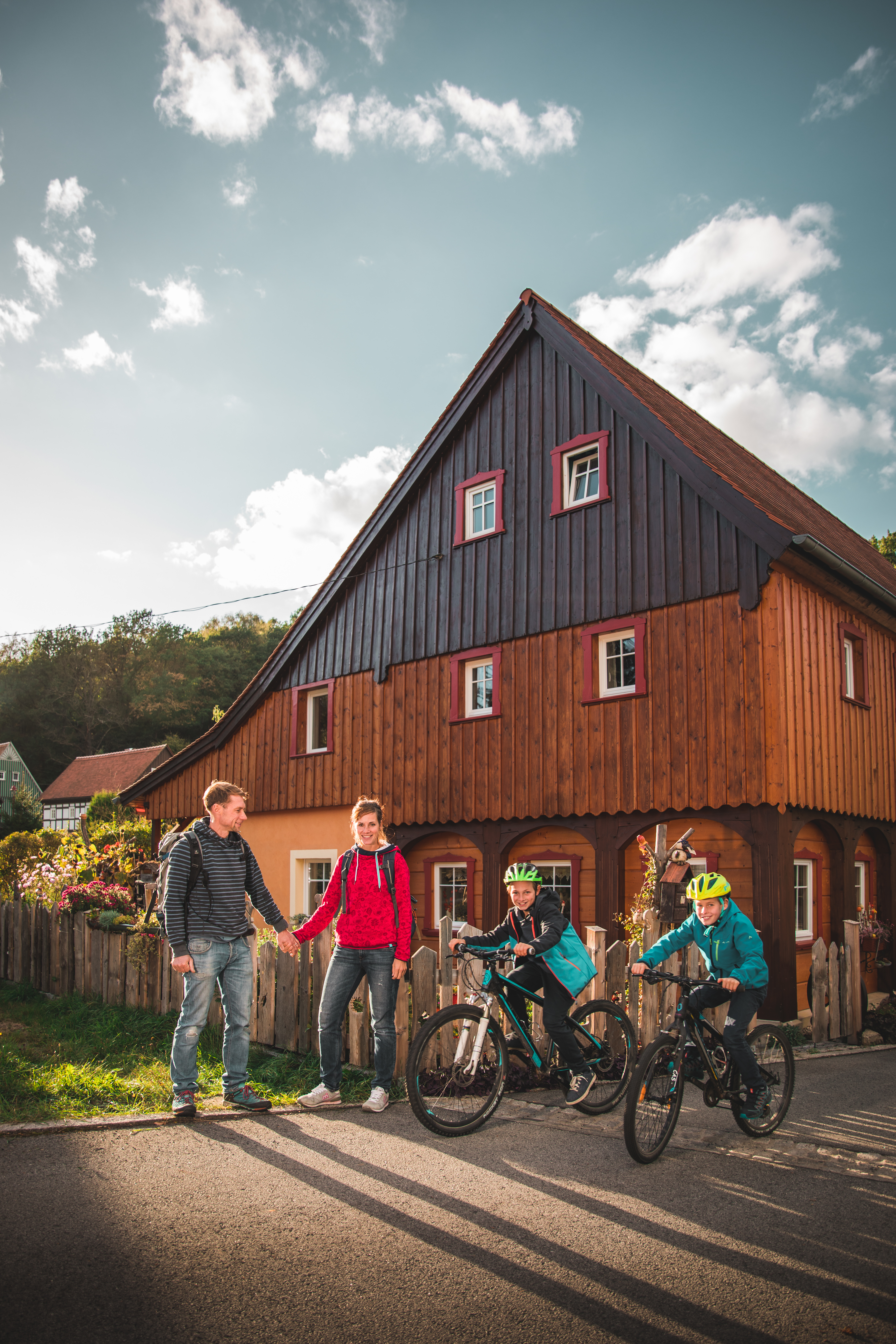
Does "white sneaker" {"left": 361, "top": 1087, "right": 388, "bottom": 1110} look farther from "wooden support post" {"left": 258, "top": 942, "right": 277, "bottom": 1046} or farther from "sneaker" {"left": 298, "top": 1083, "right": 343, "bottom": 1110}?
"wooden support post" {"left": 258, "top": 942, "right": 277, "bottom": 1046}

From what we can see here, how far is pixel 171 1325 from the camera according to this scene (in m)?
3.17

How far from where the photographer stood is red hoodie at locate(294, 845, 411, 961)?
21.3ft

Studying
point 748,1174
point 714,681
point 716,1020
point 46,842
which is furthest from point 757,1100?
point 46,842

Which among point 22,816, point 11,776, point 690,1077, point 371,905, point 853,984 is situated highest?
point 11,776

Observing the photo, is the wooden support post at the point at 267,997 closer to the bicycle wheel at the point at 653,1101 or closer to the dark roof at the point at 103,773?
the bicycle wheel at the point at 653,1101

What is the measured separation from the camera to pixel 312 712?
62.0 ft

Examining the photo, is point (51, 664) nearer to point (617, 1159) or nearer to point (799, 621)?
point (799, 621)

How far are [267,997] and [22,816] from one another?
166 feet

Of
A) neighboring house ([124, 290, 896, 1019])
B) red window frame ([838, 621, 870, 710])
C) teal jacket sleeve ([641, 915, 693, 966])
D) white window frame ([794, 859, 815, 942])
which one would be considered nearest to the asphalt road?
teal jacket sleeve ([641, 915, 693, 966])

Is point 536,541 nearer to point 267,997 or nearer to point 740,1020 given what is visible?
point 267,997

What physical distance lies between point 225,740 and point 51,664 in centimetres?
5439

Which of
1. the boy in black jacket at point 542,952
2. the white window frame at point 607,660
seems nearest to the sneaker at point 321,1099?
the boy in black jacket at point 542,952

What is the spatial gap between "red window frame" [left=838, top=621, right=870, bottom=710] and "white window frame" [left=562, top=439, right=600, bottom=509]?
429cm

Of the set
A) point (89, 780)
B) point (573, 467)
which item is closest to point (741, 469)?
point (573, 467)
